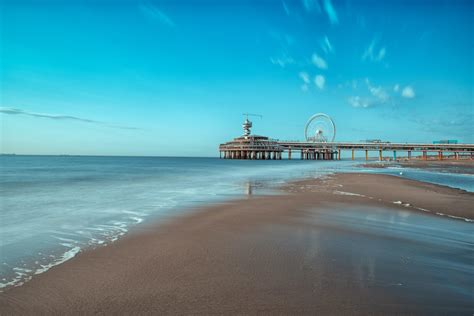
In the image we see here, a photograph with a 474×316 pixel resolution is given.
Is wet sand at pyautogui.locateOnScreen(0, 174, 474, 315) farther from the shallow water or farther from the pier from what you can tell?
the pier

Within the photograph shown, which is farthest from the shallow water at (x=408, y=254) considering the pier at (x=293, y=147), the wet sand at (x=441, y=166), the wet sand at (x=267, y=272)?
the pier at (x=293, y=147)

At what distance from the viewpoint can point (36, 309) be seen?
3047 mm

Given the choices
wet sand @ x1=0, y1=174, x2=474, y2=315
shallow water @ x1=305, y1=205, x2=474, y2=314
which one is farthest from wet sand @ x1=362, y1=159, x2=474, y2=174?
wet sand @ x1=0, y1=174, x2=474, y2=315

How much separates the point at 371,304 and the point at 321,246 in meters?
2.20

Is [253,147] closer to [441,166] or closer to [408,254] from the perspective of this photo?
[441,166]

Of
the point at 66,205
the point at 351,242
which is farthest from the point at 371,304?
the point at 66,205

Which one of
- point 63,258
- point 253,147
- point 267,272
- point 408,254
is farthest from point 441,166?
point 253,147

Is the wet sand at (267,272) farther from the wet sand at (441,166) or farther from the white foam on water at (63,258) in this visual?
the wet sand at (441,166)

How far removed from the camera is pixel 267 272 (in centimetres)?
403

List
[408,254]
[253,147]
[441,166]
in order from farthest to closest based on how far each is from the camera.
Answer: [253,147] → [441,166] → [408,254]

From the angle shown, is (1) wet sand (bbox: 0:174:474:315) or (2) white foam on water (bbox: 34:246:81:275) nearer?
(1) wet sand (bbox: 0:174:474:315)

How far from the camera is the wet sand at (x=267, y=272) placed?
3109mm

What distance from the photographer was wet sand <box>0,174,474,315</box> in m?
3.11

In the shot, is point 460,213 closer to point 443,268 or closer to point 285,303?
point 443,268
